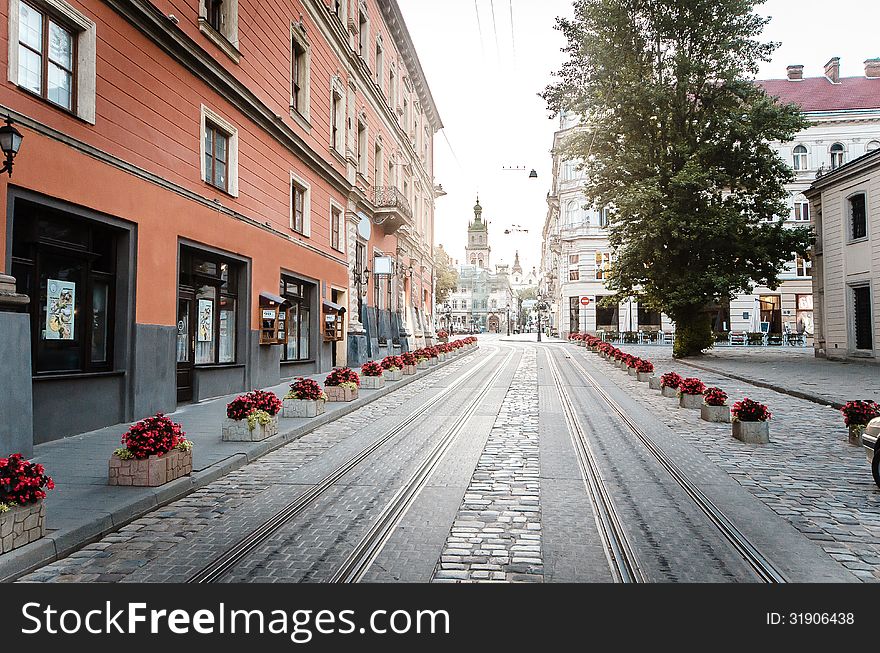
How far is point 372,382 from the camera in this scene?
17.4 m

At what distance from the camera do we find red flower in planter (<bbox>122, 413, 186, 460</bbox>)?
6.59 m

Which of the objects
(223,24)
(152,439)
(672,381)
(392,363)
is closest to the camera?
(152,439)

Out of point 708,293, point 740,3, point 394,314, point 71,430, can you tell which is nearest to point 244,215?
point 71,430

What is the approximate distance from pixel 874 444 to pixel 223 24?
15652 millimetres

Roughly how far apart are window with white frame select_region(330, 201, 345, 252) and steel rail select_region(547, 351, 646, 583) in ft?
52.0

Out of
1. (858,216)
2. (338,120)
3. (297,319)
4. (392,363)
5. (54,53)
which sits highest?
(338,120)

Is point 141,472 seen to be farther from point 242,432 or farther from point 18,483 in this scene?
point 242,432

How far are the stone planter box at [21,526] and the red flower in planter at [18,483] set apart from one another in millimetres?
62

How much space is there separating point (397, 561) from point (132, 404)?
322 inches

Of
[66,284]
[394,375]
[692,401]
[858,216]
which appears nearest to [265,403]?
[66,284]

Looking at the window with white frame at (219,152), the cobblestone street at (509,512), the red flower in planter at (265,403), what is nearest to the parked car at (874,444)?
the cobblestone street at (509,512)

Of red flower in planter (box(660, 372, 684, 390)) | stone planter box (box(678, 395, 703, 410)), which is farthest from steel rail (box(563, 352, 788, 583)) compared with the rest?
red flower in planter (box(660, 372, 684, 390))

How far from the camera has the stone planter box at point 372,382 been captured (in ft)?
56.8

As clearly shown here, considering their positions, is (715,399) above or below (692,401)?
above
